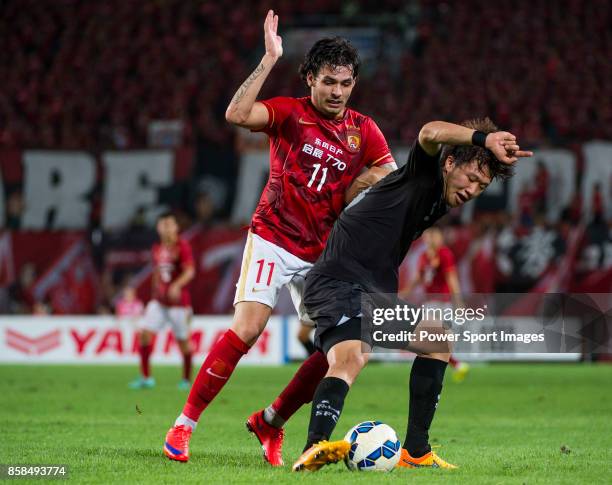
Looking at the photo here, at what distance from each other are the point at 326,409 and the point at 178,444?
1.12 metres

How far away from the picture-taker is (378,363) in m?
20.6

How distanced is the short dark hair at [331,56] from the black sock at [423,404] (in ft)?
5.88

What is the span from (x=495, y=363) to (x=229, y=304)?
5.22 metres

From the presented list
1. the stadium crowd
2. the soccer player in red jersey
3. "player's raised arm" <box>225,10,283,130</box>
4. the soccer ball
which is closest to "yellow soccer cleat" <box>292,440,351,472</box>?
the soccer ball

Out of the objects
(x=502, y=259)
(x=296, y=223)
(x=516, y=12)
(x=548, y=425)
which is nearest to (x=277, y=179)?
(x=296, y=223)

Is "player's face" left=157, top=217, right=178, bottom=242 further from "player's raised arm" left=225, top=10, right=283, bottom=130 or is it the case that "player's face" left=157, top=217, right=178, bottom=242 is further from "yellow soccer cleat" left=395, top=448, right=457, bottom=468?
"yellow soccer cleat" left=395, top=448, right=457, bottom=468

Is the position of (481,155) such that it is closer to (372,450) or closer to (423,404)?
(423,404)

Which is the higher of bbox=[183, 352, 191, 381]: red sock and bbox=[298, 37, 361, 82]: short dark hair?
bbox=[298, 37, 361, 82]: short dark hair

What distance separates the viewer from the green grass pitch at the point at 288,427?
5.53 meters

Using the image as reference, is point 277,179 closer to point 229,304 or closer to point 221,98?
Result: point 229,304

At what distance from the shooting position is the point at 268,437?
20.6 ft

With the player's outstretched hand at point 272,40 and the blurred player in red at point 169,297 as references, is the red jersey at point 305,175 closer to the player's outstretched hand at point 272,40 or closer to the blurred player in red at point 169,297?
the player's outstretched hand at point 272,40

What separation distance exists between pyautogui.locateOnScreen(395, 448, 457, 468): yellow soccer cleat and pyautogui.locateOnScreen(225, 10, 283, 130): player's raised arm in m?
2.10

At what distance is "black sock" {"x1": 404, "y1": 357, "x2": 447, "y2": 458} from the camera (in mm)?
5855
